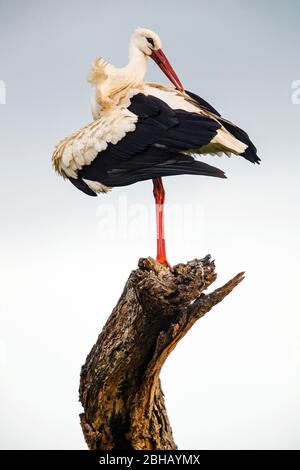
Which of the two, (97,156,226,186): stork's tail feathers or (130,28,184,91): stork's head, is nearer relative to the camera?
(97,156,226,186): stork's tail feathers

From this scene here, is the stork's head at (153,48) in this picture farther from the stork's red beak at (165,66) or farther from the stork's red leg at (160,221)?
the stork's red leg at (160,221)

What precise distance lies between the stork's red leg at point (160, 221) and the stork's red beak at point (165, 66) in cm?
62

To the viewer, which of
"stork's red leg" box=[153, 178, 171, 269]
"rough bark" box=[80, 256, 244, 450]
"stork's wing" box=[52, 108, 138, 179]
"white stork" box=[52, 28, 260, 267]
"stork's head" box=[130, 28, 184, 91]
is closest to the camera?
"rough bark" box=[80, 256, 244, 450]

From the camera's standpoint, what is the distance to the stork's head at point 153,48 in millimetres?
4389

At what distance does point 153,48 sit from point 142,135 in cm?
77

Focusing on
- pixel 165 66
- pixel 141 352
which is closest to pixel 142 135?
pixel 165 66

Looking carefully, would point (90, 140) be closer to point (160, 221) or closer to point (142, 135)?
point (142, 135)

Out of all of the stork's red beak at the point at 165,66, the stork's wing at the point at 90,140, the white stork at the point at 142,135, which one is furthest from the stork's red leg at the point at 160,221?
the stork's red beak at the point at 165,66

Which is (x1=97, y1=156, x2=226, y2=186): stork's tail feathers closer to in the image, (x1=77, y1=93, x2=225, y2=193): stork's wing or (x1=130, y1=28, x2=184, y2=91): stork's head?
(x1=77, y1=93, x2=225, y2=193): stork's wing

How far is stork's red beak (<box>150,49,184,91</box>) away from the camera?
175 inches

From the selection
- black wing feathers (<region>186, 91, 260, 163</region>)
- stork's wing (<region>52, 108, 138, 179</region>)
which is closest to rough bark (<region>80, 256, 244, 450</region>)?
stork's wing (<region>52, 108, 138, 179</region>)
